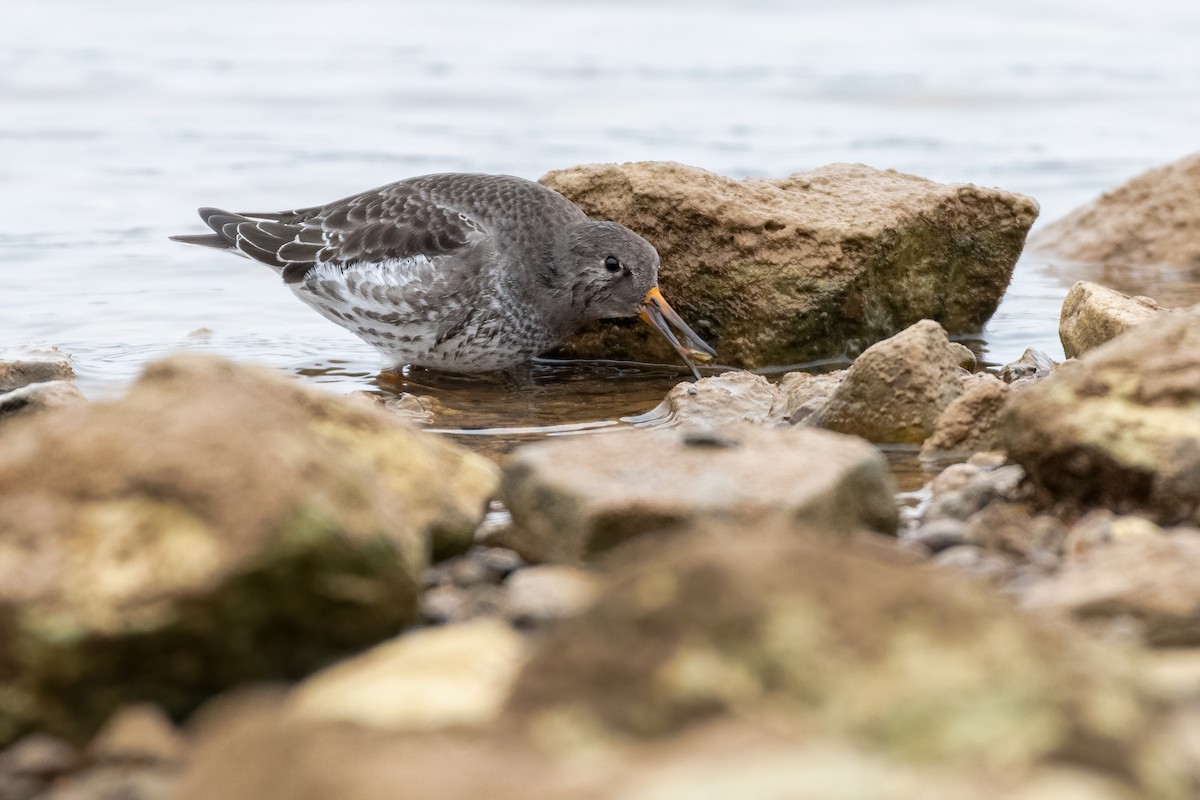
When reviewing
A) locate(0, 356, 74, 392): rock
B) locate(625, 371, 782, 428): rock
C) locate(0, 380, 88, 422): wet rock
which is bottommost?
locate(0, 356, 74, 392): rock

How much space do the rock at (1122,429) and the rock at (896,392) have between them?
128 centimetres

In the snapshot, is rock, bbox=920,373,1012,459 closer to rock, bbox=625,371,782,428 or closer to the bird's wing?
rock, bbox=625,371,782,428

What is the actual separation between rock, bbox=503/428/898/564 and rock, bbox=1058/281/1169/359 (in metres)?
2.47

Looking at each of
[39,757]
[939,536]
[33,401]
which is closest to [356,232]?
[33,401]

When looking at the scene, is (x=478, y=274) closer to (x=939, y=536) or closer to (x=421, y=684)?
(x=939, y=536)

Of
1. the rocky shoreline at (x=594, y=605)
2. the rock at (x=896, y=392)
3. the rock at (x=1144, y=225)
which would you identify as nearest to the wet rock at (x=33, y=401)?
the rocky shoreline at (x=594, y=605)

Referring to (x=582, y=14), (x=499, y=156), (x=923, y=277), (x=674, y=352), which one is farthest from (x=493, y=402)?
(x=582, y=14)

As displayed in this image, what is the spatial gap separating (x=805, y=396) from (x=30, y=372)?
11.4ft

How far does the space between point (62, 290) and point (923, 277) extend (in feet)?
17.6

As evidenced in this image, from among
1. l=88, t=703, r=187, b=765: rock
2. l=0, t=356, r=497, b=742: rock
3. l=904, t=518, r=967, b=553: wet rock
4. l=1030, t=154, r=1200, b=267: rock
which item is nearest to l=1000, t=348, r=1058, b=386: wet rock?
l=904, t=518, r=967, b=553: wet rock

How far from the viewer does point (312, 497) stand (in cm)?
296

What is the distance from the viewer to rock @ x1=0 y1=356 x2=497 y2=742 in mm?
2861

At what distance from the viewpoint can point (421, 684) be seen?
9.00 ft

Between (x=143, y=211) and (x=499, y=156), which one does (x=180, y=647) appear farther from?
(x=499, y=156)
